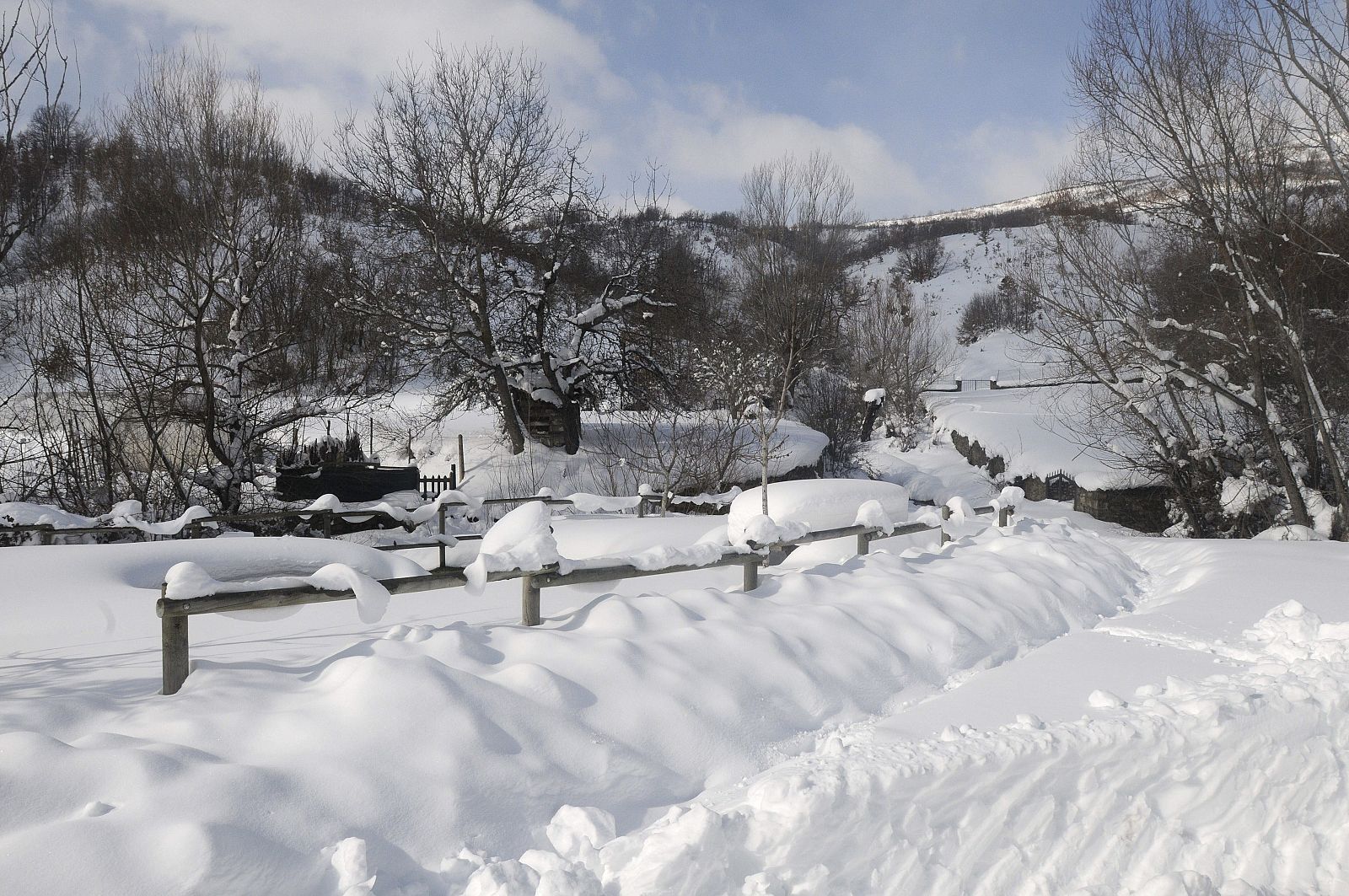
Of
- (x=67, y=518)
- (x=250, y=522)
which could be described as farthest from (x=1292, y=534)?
(x=67, y=518)

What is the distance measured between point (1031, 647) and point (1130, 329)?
10.6m

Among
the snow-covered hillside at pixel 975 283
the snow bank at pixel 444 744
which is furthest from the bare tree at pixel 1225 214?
the snow-covered hillside at pixel 975 283

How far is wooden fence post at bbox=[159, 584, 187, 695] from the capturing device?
127 inches

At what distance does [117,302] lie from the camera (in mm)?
11766

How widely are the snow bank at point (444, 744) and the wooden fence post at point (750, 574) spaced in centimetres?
59

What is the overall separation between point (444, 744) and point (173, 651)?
52.6 inches

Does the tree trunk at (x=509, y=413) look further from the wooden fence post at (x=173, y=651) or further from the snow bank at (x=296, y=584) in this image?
the wooden fence post at (x=173, y=651)

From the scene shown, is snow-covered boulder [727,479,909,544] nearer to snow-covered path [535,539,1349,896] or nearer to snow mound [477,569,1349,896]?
snow-covered path [535,539,1349,896]

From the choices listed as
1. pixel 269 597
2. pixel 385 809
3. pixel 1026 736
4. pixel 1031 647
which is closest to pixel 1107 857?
pixel 1026 736

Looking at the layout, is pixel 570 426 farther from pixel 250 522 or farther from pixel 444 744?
pixel 444 744

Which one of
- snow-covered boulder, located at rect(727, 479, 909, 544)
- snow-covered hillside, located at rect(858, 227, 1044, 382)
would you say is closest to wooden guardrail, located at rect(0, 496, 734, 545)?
snow-covered boulder, located at rect(727, 479, 909, 544)

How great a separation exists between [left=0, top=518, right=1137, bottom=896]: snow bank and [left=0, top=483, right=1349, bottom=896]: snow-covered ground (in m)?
0.01

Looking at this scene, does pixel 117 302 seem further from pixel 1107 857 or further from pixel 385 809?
pixel 1107 857

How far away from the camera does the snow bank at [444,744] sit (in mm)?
2281
